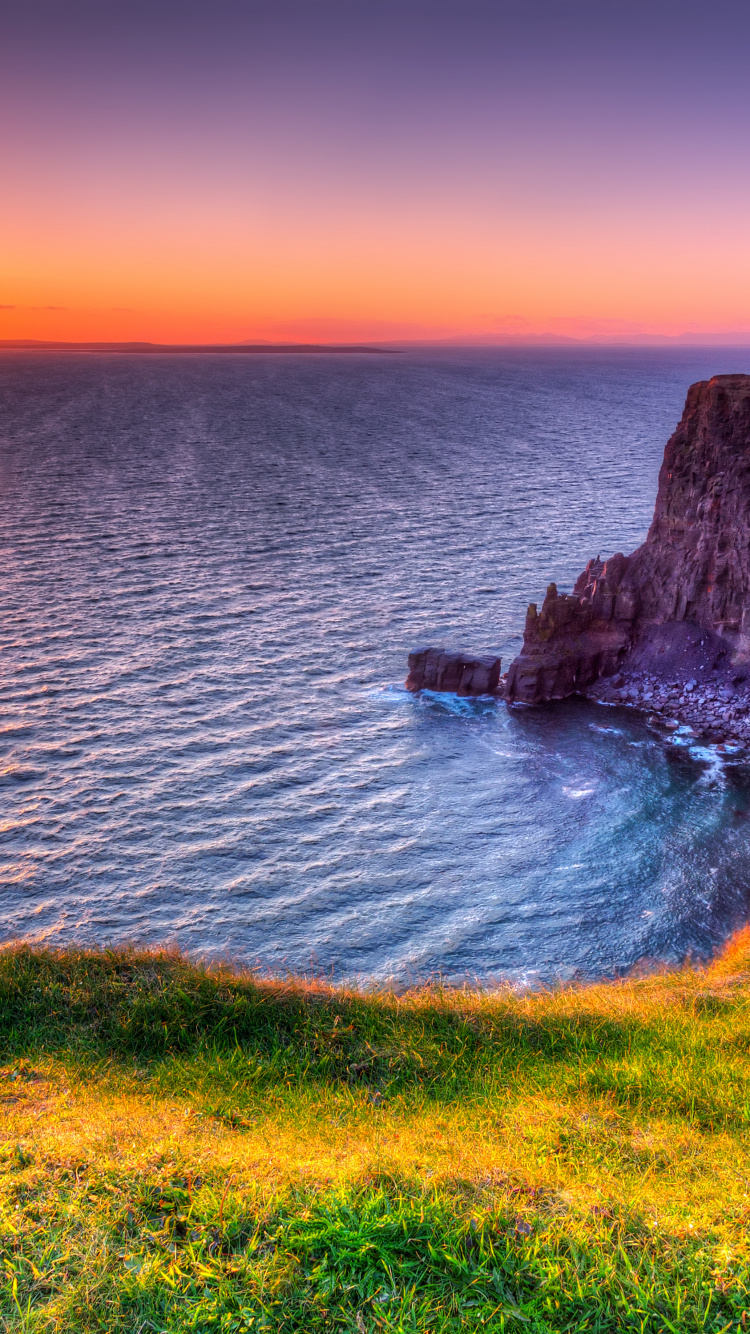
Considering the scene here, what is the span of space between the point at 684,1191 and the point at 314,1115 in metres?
7.24

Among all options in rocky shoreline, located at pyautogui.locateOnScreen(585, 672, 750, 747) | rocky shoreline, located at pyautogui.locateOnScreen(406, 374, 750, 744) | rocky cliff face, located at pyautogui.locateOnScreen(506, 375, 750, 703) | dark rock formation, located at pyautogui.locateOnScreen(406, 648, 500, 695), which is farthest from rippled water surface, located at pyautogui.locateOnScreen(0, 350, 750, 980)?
rocky cliff face, located at pyautogui.locateOnScreen(506, 375, 750, 703)

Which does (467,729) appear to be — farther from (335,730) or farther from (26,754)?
(26,754)

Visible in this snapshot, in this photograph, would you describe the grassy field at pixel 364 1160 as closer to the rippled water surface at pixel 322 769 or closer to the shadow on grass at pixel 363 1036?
the shadow on grass at pixel 363 1036

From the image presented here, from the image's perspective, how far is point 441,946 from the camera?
104ft

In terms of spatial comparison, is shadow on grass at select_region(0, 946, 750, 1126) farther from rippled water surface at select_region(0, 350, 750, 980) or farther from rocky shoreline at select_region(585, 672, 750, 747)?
rocky shoreline at select_region(585, 672, 750, 747)

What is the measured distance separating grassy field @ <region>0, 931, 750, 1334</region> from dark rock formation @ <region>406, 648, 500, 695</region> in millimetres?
32044

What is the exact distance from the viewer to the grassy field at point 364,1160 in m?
9.82

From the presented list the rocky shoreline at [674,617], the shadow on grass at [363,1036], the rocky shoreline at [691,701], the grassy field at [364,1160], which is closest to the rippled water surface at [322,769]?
the rocky shoreline at [691,701]

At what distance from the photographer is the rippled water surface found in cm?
3297

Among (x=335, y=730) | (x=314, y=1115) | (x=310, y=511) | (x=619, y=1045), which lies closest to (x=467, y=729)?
(x=335, y=730)

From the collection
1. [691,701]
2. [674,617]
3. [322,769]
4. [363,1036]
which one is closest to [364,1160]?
[363,1036]

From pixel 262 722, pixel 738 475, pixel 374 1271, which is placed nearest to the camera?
pixel 374 1271

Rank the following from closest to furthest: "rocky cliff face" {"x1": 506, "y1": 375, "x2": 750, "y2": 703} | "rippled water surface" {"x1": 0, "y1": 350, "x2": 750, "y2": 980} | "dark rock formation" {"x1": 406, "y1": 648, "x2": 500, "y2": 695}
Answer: "rippled water surface" {"x1": 0, "y1": 350, "x2": 750, "y2": 980}, "rocky cliff face" {"x1": 506, "y1": 375, "x2": 750, "y2": 703}, "dark rock formation" {"x1": 406, "y1": 648, "x2": 500, "y2": 695}

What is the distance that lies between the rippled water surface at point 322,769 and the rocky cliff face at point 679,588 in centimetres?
379
